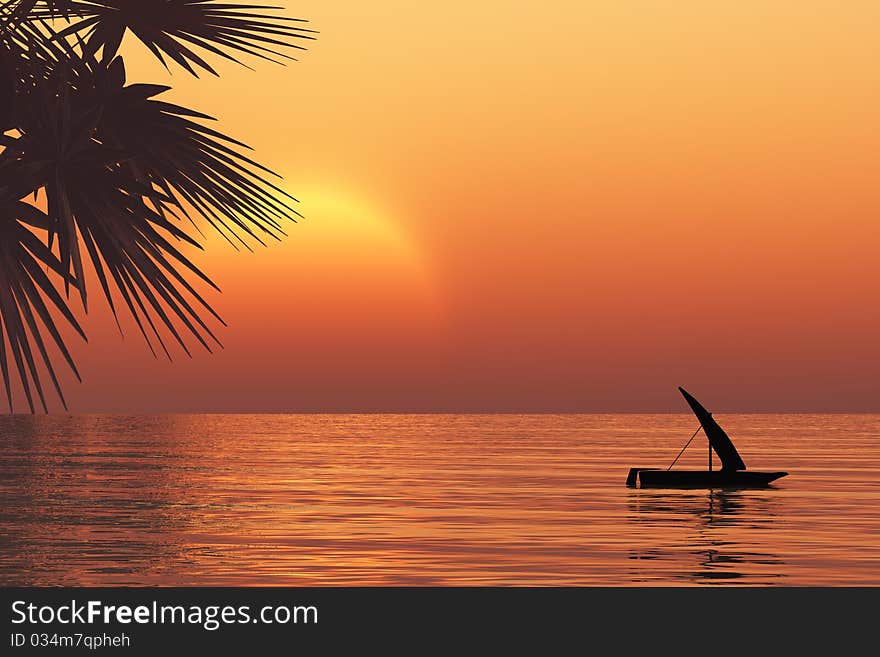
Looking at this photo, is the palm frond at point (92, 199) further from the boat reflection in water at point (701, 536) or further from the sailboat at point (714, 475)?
the sailboat at point (714, 475)

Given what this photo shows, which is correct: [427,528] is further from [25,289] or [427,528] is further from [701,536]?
[25,289]

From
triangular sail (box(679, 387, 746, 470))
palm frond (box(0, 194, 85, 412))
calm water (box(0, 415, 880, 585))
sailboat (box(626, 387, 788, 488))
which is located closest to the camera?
palm frond (box(0, 194, 85, 412))

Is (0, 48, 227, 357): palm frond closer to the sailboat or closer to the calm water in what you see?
the calm water

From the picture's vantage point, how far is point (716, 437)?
→ 218 ft

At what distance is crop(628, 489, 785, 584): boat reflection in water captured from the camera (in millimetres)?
33312

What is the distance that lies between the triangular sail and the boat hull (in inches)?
23.7

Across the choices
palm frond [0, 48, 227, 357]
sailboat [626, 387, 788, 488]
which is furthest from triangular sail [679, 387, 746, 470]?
palm frond [0, 48, 227, 357]

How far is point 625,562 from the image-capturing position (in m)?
35.6
